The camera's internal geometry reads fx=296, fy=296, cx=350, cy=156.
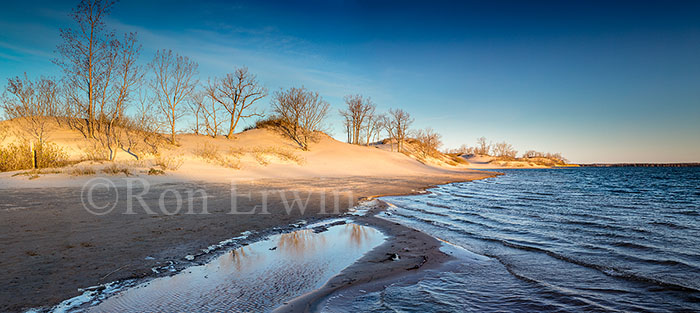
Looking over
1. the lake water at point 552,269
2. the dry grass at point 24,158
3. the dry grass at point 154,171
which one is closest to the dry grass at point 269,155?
the dry grass at point 154,171

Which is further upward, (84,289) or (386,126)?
(386,126)

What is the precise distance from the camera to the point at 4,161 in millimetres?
12078

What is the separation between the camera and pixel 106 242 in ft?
13.9

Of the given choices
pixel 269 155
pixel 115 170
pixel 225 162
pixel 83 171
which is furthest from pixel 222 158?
pixel 83 171

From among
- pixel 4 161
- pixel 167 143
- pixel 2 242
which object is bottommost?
pixel 2 242

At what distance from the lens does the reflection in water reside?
2.60m

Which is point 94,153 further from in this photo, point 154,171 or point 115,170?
point 154,171

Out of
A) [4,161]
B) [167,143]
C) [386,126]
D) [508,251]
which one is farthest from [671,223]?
[386,126]

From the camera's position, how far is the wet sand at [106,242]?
2.96m

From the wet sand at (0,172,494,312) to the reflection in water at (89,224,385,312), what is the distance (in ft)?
1.03

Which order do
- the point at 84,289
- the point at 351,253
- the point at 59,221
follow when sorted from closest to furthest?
the point at 84,289
the point at 351,253
the point at 59,221

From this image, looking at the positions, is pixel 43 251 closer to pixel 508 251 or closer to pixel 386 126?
pixel 508 251

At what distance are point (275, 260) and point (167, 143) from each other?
2146cm

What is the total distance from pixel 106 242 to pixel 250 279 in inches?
103
